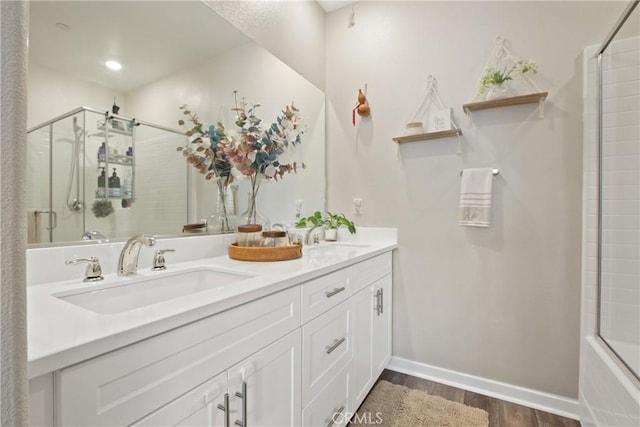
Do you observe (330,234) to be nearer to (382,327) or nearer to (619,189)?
(382,327)

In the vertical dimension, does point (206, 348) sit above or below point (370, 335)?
above

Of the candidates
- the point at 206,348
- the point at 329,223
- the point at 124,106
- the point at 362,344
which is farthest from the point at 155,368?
the point at 329,223

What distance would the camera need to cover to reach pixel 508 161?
170 centimetres

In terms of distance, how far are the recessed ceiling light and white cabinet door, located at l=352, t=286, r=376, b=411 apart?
137cm

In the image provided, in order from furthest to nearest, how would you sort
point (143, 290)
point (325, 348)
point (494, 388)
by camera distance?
point (494, 388) → point (325, 348) → point (143, 290)

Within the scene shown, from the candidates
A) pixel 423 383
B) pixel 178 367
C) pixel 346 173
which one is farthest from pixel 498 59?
pixel 178 367

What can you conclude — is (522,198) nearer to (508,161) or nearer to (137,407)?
(508,161)

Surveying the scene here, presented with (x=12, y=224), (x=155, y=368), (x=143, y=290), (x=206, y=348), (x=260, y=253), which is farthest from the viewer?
(x=260, y=253)

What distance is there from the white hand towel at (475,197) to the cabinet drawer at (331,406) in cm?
108

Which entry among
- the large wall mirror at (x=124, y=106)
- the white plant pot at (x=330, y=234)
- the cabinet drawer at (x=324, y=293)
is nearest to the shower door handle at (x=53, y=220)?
the large wall mirror at (x=124, y=106)

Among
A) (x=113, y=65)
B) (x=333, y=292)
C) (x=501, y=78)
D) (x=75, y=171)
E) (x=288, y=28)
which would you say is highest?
(x=288, y=28)

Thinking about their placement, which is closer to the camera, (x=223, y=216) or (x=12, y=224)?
(x=12, y=224)

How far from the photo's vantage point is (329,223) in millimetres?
2172

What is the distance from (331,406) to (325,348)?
0.27 metres
